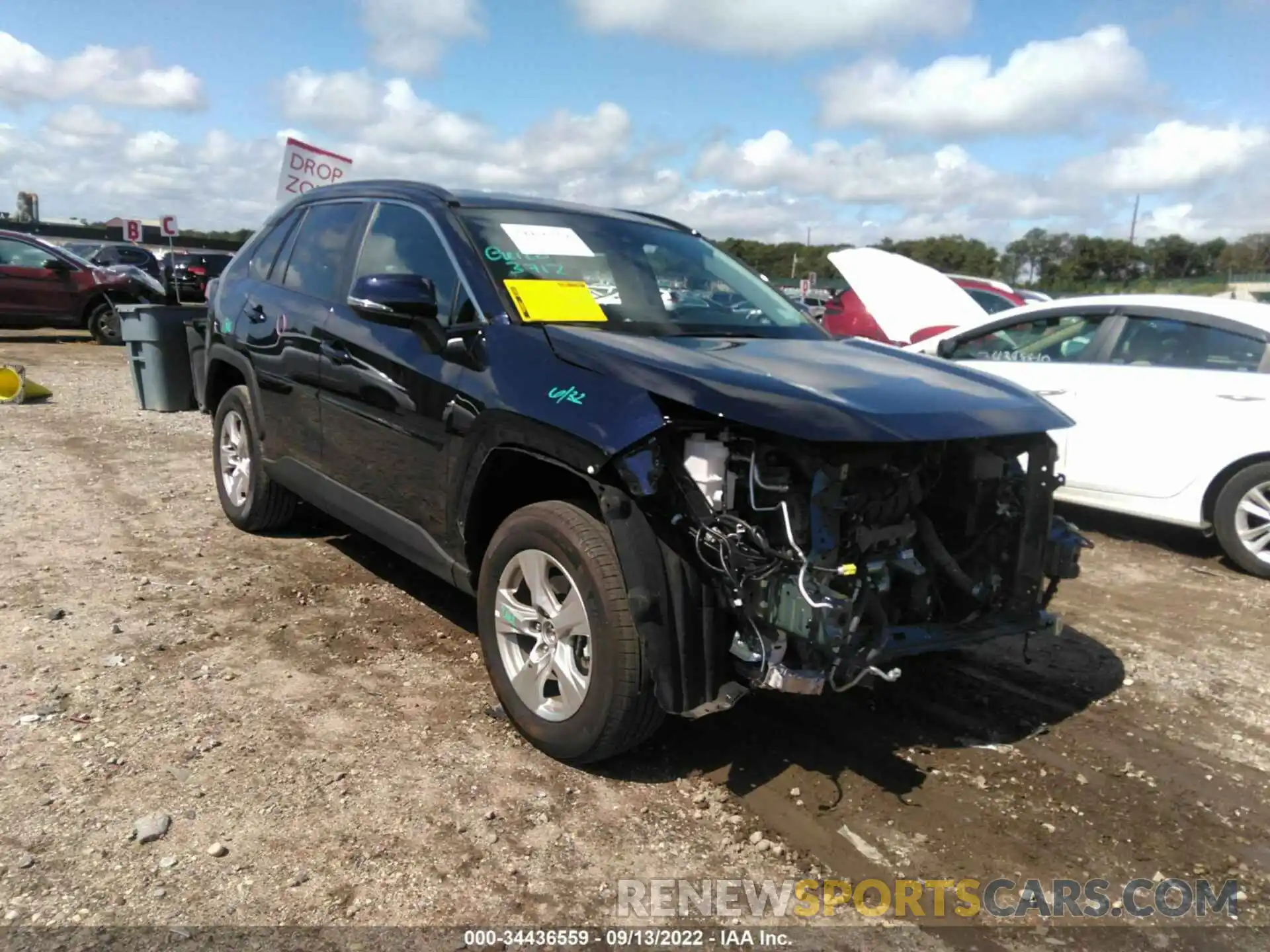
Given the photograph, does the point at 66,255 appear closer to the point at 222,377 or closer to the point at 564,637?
the point at 222,377

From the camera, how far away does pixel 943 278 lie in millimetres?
9398

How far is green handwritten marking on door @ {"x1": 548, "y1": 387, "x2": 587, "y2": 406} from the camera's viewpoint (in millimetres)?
3002

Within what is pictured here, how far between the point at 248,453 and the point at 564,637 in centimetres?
301

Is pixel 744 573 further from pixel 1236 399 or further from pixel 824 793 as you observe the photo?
pixel 1236 399

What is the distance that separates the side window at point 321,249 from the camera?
450 centimetres

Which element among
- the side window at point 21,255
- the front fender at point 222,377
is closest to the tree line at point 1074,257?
the side window at point 21,255

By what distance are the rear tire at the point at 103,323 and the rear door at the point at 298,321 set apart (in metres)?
12.5

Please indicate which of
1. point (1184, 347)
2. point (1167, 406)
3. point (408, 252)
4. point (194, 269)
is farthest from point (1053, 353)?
point (194, 269)

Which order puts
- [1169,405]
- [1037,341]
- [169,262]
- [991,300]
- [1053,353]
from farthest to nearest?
[169,262], [991,300], [1037,341], [1053,353], [1169,405]

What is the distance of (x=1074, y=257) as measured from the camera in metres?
60.9

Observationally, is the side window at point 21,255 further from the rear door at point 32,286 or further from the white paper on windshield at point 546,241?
the white paper on windshield at point 546,241

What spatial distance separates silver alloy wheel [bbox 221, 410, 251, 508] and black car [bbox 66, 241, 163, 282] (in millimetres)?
21236
